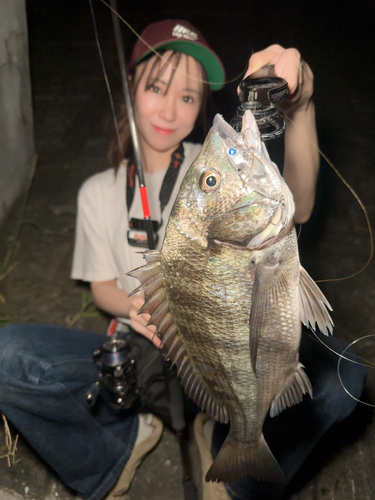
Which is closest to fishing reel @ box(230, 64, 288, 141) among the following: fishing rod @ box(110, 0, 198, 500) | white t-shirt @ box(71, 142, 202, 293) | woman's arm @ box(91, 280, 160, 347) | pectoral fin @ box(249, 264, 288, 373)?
pectoral fin @ box(249, 264, 288, 373)

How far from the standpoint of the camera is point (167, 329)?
78 centimetres

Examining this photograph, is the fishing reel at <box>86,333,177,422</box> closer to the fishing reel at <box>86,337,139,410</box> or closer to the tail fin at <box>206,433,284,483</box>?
the fishing reel at <box>86,337,139,410</box>

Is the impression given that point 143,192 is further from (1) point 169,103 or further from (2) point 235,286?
(2) point 235,286

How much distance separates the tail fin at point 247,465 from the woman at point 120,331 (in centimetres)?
34

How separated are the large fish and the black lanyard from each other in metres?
0.65

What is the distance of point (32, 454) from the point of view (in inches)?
62.6

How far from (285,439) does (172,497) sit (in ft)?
1.95

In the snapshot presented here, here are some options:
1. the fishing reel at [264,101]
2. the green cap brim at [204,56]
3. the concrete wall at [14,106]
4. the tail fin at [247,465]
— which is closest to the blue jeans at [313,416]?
the tail fin at [247,465]

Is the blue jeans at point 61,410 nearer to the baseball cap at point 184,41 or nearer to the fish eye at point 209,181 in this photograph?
the fish eye at point 209,181

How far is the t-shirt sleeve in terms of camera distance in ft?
5.18

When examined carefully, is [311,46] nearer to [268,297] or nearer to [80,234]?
[268,297]

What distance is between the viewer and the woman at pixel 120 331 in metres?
1.21

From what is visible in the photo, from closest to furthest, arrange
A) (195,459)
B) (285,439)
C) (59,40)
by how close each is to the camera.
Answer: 1. (285,439)
2. (195,459)
3. (59,40)

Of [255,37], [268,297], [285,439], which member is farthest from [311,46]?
[285,439]
